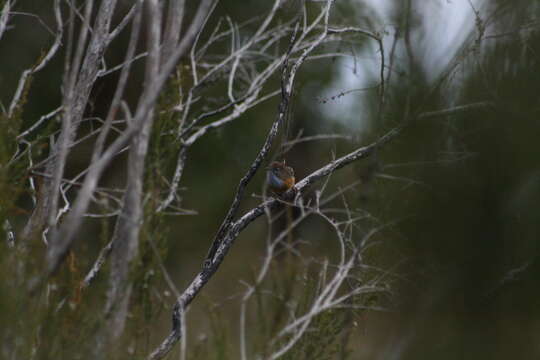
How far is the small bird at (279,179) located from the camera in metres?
2.27

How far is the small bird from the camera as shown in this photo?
227 cm

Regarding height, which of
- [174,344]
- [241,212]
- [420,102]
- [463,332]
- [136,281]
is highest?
[420,102]

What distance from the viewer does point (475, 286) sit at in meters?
1.59

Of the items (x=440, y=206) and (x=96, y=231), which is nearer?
(x=440, y=206)

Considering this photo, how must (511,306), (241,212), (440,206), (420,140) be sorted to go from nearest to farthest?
(511,306)
(440,206)
(420,140)
(241,212)

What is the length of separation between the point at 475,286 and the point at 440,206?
0.73 feet

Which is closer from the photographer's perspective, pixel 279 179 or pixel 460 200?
pixel 460 200

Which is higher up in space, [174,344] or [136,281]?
[136,281]

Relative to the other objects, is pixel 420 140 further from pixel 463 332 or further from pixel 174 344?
pixel 174 344

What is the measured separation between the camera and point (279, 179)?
227 cm

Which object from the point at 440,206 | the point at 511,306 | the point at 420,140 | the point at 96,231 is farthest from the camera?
the point at 96,231

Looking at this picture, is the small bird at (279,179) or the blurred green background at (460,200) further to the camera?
the small bird at (279,179)

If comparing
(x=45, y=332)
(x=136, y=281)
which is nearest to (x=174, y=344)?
(x=136, y=281)

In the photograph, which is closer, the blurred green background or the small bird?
the blurred green background
